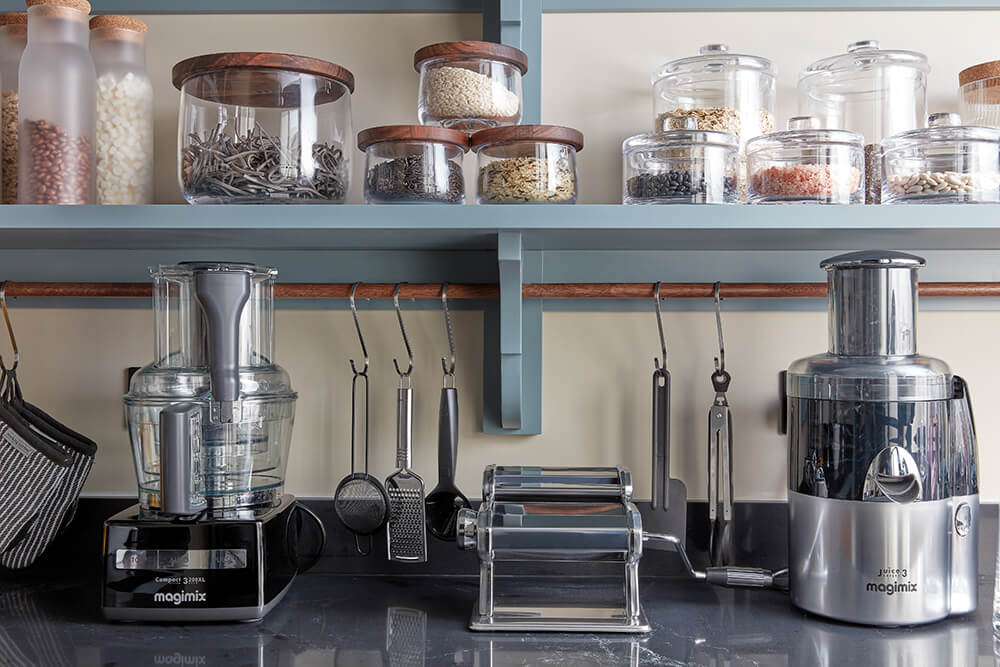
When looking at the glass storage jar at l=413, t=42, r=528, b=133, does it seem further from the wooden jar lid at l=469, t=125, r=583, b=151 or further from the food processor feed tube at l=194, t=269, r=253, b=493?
the food processor feed tube at l=194, t=269, r=253, b=493

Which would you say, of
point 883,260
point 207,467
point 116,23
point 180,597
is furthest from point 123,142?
point 883,260

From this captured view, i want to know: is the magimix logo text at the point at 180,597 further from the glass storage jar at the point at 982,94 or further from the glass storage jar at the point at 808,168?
the glass storage jar at the point at 982,94

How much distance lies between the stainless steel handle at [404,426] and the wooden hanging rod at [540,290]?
0.14 m

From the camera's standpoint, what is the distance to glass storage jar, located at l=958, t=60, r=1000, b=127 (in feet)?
3.85

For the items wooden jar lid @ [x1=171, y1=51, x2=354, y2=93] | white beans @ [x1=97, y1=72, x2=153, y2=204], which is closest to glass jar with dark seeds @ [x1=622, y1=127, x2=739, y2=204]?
wooden jar lid @ [x1=171, y1=51, x2=354, y2=93]

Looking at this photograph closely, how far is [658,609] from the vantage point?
112cm

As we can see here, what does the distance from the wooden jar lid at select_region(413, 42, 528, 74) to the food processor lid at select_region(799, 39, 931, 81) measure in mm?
433

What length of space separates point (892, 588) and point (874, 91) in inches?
25.3

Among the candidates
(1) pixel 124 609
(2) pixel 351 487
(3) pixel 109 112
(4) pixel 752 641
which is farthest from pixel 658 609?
(3) pixel 109 112

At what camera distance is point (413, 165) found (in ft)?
3.53

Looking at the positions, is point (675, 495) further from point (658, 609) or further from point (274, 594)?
point (274, 594)

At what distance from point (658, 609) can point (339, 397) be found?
0.54 meters

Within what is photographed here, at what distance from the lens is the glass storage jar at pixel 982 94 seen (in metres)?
1.17

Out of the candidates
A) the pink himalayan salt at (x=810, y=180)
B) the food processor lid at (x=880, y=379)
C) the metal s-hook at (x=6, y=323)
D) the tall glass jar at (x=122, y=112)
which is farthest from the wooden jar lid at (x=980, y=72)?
the metal s-hook at (x=6, y=323)
